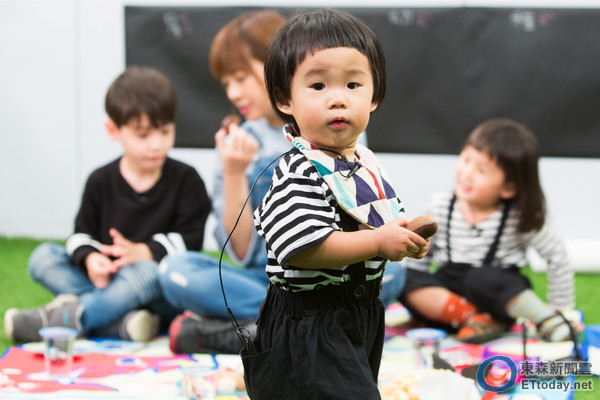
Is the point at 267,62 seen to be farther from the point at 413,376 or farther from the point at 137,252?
the point at 137,252

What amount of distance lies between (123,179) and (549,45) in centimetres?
167

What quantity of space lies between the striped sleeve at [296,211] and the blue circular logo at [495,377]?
66 centimetres

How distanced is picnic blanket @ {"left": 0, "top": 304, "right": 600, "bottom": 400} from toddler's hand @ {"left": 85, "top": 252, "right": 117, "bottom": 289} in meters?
0.15

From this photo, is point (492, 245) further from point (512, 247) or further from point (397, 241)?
point (397, 241)

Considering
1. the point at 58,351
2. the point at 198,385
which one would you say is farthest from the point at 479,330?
the point at 58,351

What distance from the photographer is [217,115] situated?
9.99 feet

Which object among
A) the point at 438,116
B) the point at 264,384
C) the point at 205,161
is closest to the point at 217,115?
the point at 205,161

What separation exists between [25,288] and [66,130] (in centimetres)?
95

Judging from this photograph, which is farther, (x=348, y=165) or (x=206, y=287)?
(x=206, y=287)

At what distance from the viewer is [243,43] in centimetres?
200

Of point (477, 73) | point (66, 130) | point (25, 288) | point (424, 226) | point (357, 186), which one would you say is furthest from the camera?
point (66, 130)

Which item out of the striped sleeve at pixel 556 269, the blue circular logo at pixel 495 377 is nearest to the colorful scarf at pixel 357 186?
the blue circular logo at pixel 495 377

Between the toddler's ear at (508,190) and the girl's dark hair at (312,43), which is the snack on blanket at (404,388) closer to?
the girl's dark hair at (312,43)

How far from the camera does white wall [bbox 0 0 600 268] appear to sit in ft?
9.96
